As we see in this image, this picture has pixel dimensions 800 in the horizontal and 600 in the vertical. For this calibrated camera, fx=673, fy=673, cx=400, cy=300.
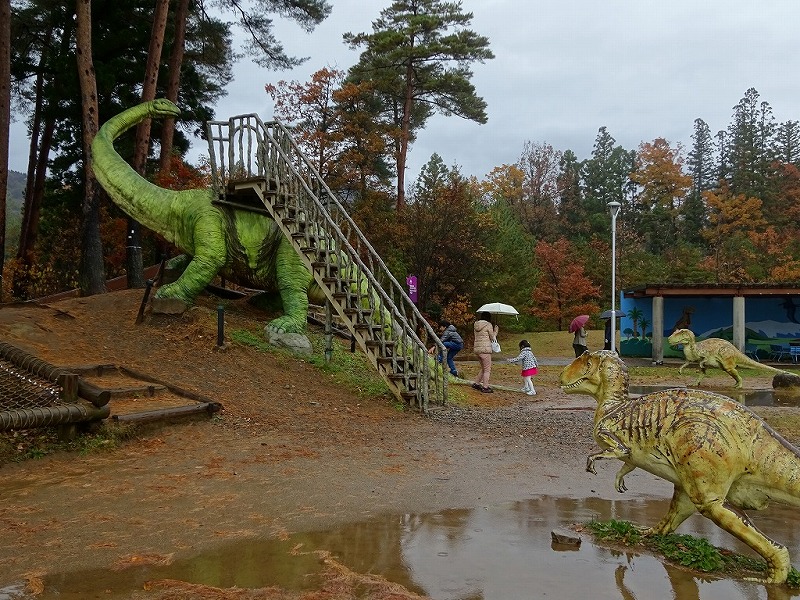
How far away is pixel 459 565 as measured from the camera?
4.41 m

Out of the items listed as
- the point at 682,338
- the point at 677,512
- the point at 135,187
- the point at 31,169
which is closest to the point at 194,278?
the point at 135,187

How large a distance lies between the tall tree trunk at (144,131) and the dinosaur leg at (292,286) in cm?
455

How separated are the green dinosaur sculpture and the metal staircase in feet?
1.63

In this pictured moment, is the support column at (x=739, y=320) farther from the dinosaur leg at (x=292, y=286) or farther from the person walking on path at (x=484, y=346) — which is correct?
the dinosaur leg at (x=292, y=286)

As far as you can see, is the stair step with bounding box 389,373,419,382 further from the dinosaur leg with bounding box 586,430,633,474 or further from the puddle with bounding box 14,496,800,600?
the dinosaur leg with bounding box 586,430,633,474

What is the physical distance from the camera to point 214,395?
9.77 meters

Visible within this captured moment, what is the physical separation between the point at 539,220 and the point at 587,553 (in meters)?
47.4

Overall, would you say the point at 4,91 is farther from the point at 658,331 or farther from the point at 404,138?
the point at 658,331

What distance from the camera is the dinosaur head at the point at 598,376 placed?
513 cm

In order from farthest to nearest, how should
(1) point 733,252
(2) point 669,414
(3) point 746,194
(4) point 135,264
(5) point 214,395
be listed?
(3) point 746,194, (1) point 733,252, (4) point 135,264, (5) point 214,395, (2) point 669,414

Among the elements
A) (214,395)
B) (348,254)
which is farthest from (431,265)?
(214,395)

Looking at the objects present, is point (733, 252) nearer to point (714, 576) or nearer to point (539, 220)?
point (539, 220)

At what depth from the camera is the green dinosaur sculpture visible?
12.6 meters

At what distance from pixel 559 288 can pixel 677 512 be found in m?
33.0
